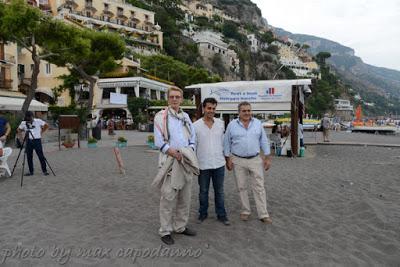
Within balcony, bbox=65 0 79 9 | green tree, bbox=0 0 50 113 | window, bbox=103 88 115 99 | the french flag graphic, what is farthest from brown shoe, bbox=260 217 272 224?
balcony, bbox=65 0 79 9

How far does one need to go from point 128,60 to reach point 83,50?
25866 mm

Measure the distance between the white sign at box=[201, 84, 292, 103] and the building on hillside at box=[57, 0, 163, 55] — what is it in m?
47.9

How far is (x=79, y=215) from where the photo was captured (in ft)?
16.5

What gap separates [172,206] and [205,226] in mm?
778

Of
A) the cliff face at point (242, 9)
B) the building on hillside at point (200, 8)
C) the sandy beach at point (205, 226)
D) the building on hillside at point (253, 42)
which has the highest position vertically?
the cliff face at point (242, 9)

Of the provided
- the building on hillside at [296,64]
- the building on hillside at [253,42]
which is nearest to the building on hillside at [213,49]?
the building on hillside at [253,42]

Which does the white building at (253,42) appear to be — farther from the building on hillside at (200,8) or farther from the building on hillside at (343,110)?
the building on hillside at (343,110)

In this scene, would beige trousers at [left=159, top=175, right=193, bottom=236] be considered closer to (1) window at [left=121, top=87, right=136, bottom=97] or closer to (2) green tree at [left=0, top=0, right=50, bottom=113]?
(2) green tree at [left=0, top=0, right=50, bottom=113]

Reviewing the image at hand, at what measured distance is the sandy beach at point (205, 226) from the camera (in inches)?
140

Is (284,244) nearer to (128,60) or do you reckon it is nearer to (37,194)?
(37,194)

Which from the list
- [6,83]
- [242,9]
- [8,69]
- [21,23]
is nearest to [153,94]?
[8,69]

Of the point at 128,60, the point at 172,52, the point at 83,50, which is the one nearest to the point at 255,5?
the point at 172,52

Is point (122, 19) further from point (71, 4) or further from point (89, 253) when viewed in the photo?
point (89, 253)

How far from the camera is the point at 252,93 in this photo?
41.5 feet
